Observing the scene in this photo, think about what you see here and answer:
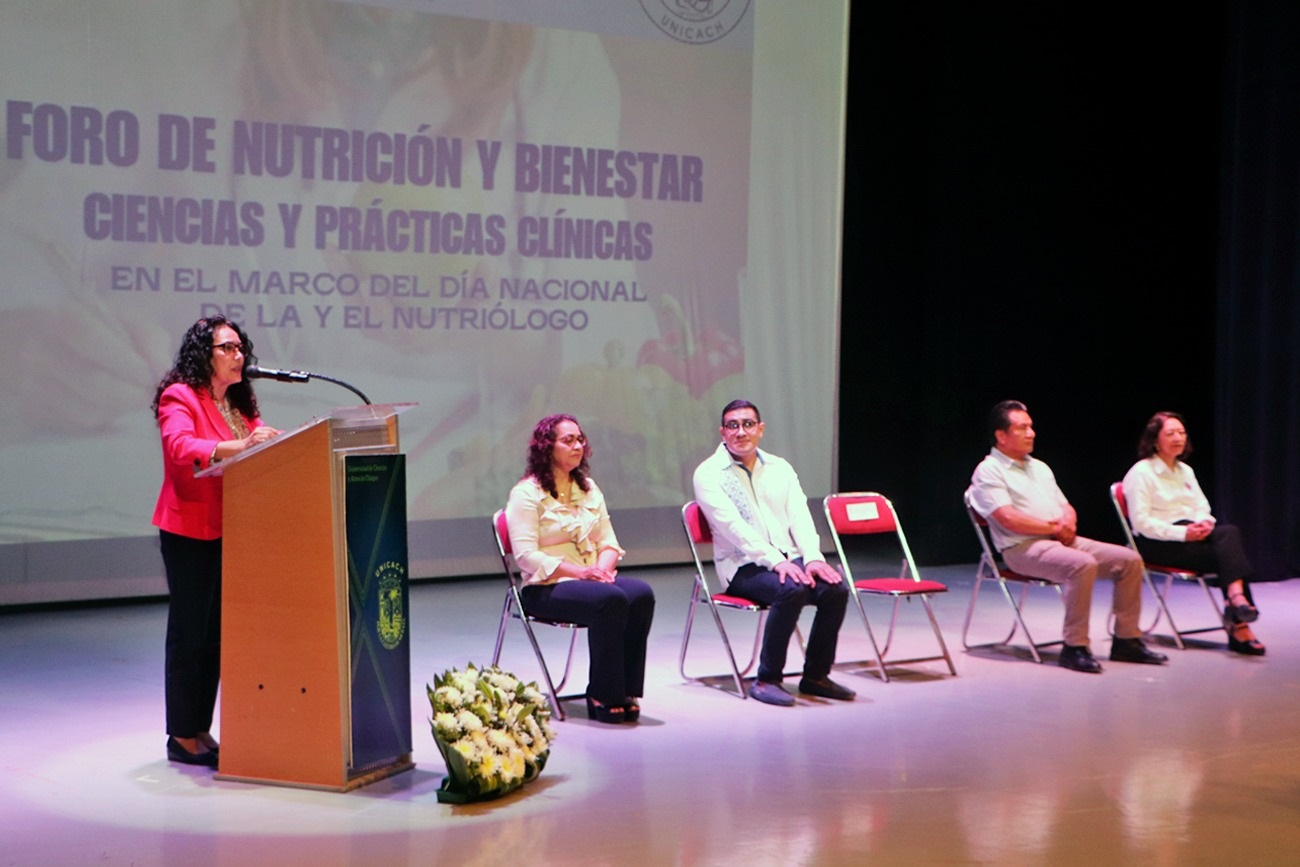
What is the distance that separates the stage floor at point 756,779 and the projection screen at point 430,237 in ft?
4.63

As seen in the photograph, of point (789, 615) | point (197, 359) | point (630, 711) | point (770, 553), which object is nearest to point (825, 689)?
point (789, 615)

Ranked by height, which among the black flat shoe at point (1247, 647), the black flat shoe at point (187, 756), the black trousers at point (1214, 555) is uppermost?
the black trousers at point (1214, 555)

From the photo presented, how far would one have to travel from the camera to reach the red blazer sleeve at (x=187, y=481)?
4.32m

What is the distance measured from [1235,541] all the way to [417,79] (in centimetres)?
445

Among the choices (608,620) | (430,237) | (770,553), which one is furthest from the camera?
(430,237)

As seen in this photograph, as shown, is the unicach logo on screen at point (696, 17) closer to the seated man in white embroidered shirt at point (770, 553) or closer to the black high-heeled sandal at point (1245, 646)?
the seated man in white embroidered shirt at point (770, 553)

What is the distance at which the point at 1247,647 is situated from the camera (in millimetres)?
6652

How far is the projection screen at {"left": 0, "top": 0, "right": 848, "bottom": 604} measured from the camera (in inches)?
277

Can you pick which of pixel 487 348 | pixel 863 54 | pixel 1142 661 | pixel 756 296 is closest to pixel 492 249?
pixel 487 348

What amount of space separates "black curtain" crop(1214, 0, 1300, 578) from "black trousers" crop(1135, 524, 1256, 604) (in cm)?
215

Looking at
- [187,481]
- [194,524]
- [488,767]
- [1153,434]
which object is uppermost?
[1153,434]

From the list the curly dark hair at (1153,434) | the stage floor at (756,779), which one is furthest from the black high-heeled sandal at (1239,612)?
the curly dark hair at (1153,434)

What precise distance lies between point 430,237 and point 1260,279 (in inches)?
183

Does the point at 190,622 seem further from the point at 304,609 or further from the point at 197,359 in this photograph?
the point at 197,359
